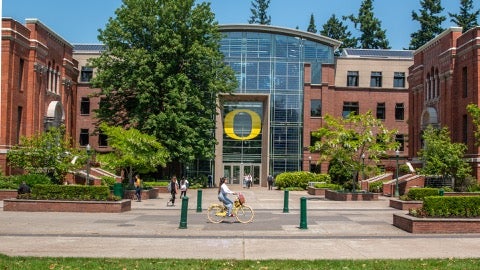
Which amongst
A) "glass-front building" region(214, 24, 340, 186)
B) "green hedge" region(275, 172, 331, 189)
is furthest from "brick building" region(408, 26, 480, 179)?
→ "glass-front building" region(214, 24, 340, 186)

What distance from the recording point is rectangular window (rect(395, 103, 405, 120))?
2810 inches

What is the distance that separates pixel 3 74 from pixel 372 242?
32.4m

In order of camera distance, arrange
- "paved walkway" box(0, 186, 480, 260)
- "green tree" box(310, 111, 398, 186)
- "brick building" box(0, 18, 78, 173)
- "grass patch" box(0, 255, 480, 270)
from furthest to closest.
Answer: "brick building" box(0, 18, 78, 173) < "green tree" box(310, 111, 398, 186) < "paved walkway" box(0, 186, 480, 260) < "grass patch" box(0, 255, 480, 270)

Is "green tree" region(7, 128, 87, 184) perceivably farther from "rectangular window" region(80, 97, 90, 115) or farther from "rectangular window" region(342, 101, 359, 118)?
"rectangular window" region(342, 101, 359, 118)

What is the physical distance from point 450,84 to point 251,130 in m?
28.1

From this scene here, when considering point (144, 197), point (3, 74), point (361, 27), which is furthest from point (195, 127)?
point (361, 27)

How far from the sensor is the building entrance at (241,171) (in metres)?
69.9

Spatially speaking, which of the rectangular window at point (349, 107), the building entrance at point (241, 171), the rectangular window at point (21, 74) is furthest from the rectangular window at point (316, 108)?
the rectangular window at point (21, 74)

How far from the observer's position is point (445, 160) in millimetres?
40312

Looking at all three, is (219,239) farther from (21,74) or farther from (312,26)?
(312,26)

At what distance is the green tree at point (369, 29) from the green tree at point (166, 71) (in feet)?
149

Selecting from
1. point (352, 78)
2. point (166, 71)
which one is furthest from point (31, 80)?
point (352, 78)

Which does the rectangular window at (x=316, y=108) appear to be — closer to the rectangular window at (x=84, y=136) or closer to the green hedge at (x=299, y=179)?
the green hedge at (x=299, y=179)

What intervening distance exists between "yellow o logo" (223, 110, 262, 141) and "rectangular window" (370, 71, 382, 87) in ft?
44.9
